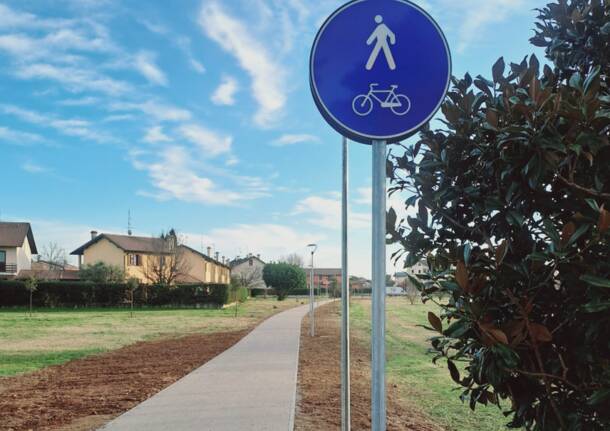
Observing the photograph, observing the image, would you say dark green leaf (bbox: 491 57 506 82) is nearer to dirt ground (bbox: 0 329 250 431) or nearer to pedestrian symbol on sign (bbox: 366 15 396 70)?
pedestrian symbol on sign (bbox: 366 15 396 70)

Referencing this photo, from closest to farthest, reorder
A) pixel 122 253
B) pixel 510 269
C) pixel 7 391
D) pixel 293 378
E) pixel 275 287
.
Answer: pixel 510 269, pixel 7 391, pixel 293 378, pixel 122 253, pixel 275 287

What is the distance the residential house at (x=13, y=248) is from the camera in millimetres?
54875

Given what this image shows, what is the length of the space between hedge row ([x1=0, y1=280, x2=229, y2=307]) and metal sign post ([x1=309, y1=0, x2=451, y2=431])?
38369 millimetres

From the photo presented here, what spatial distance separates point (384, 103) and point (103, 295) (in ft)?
135

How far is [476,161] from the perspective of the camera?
2572mm

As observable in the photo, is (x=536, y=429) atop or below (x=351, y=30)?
below

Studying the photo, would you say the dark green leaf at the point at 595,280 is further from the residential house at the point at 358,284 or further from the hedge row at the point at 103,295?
the residential house at the point at 358,284

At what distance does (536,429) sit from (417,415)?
4.58 metres

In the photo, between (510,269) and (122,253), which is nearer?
(510,269)

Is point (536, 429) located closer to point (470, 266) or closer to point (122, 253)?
point (470, 266)

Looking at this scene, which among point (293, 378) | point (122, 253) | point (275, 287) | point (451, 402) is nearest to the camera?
point (451, 402)

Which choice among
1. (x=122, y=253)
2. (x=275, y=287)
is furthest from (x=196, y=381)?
(x=275, y=287)

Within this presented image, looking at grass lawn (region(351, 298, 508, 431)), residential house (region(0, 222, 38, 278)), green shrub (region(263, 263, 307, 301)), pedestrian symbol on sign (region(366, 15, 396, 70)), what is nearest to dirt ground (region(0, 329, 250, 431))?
grass lawn (region(351, 298, 508, 431))

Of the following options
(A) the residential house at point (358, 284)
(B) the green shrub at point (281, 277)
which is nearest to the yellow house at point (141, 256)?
(B) the green shrub at point (281, 277)
